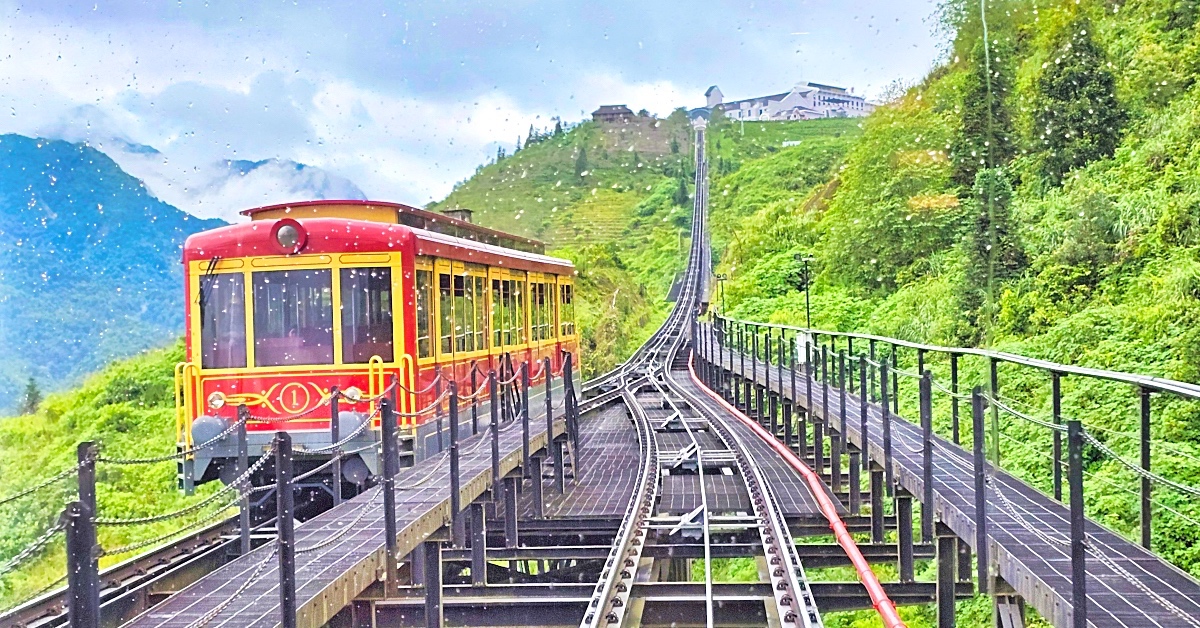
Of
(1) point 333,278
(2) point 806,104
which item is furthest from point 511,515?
(2) point 806,104

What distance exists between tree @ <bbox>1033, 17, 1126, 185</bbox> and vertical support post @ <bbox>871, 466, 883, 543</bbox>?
10998 millimetres

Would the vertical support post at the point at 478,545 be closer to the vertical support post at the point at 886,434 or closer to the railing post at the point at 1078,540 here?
the vertical support post at the point at 886,434

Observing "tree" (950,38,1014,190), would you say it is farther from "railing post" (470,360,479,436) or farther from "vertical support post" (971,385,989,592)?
"vertical support post" (971,385,989,592)

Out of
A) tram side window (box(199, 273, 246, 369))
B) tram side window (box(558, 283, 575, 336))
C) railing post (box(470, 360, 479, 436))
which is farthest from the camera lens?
tram side window (box(558, 283, 575, 336))

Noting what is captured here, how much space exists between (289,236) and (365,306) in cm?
82

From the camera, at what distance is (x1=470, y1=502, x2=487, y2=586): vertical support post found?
22.6ft

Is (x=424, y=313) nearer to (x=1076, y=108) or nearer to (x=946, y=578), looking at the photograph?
(x=946, y=578)

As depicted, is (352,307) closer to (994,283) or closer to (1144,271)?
(1144,271)

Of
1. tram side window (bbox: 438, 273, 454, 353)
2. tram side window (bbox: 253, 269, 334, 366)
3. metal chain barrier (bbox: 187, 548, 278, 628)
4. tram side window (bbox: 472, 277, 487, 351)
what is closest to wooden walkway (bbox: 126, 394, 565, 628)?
metal chain barrier (bbox: 187, 548, 278, 628)

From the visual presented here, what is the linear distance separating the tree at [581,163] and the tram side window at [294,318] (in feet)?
182

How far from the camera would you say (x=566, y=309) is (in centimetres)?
1488

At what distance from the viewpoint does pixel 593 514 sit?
8.85 m

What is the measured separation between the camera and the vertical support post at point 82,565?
108 inches

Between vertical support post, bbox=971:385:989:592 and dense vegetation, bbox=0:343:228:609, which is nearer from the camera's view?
vertical support post, bbox=971:385:989:592
